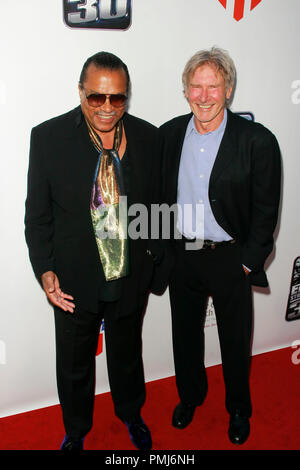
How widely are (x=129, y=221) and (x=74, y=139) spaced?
408 mm

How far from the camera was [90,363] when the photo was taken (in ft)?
Answer: 7.41

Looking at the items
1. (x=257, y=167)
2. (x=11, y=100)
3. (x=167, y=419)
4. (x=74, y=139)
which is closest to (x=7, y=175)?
(x=11, y=100)

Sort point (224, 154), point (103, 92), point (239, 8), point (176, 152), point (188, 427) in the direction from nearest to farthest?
point (103, 92) → point (224, 154) → point (176, 152) → point (239, 8) → point (188, 427)

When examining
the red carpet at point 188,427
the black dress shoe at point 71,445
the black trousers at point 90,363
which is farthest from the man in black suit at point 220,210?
the black dress shoe at point 71,445

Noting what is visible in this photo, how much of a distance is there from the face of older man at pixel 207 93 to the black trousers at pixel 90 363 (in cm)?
94

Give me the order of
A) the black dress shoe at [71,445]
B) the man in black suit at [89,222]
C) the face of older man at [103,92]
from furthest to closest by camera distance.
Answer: the black dress shoe at [71,445], the man in black suit at [89,222], the face of older man at [103,92]

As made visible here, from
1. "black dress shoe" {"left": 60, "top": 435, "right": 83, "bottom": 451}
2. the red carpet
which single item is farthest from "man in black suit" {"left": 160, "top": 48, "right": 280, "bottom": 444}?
"black dress shoe" {"left": 60, "top": 435, "right": 83, "bottom": 451}

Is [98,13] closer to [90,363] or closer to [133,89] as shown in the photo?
[133,89]

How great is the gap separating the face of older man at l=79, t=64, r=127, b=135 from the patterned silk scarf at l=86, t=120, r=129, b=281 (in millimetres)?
56

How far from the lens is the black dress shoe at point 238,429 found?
94.7 inches

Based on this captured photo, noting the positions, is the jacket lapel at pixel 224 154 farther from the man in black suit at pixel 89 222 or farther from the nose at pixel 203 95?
the man in black suit at pixel 89 222

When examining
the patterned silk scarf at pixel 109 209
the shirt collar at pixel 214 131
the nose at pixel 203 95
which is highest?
the nose at pixel 203 95

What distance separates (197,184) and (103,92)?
59 centimetres

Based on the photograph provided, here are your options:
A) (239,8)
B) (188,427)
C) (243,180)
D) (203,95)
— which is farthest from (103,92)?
(188,427)
